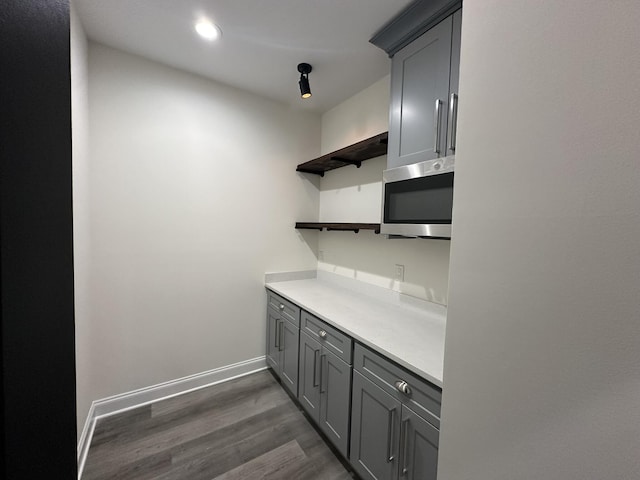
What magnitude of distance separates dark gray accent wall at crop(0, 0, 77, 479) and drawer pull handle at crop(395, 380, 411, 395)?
3.40ft

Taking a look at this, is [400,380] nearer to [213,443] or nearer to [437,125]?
[437,125]

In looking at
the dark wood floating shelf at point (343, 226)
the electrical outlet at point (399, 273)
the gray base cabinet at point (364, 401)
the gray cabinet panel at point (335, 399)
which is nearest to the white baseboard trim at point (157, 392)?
the gray base cabinet at point (364, 401)

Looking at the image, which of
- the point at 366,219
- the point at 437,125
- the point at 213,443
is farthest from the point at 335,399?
the point at 437,125

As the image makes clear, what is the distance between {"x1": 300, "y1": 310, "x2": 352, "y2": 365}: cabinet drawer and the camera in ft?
4.58

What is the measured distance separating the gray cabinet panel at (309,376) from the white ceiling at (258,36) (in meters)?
1.96

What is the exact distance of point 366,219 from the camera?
2.14 metres

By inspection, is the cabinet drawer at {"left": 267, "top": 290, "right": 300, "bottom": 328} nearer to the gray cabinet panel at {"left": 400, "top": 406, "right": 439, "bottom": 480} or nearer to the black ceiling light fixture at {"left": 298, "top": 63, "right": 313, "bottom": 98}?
the gray cabinet panel at {"left": 400, "top": 406, "right": 439, "bottom": 480}

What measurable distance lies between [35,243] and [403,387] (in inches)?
48.1

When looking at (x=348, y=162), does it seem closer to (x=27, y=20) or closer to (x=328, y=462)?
(x=27, y=20)

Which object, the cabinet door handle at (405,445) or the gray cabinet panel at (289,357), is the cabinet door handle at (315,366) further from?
the cabinet door handle at (405,445)

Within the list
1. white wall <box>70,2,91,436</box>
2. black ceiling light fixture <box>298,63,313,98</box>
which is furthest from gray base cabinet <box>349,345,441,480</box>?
black ceiling light fixture <box>298,63,313,98</box>

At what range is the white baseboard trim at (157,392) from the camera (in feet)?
5.22

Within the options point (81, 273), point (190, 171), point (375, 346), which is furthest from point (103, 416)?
point (375, 346)

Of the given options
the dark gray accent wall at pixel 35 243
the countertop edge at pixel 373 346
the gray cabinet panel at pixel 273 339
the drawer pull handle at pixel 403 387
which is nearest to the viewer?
the dark gray accent wall at pixel 35 243
